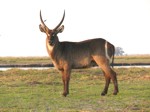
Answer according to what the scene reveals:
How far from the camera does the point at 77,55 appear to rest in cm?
1549

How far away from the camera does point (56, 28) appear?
604 inches

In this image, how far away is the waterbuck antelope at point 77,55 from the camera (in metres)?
15.3

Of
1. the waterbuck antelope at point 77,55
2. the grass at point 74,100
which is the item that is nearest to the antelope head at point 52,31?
the waterbuck antelope at point 77,55

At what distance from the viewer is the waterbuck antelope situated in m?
15.3

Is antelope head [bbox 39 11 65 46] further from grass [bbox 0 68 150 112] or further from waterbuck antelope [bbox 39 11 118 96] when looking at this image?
grass [bbox 0 68 150 112]

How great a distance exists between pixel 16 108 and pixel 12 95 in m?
3.69

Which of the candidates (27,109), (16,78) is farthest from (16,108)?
(16,78)

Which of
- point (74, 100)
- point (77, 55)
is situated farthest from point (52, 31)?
point (74, 100)

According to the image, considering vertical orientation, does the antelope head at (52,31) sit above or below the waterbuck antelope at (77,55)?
above

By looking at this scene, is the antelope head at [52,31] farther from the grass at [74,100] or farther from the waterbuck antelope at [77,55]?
the grass at [74,100]

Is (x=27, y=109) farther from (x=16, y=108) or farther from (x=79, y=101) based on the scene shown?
(x=79, y=101)

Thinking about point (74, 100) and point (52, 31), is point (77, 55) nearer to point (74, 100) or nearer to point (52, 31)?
point (52, 31)

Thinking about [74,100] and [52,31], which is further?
[52,31]

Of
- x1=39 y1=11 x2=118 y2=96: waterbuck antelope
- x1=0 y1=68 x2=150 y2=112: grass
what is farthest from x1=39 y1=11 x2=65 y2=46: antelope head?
x1=0 y1=68 x2=150 y2=112: grass
